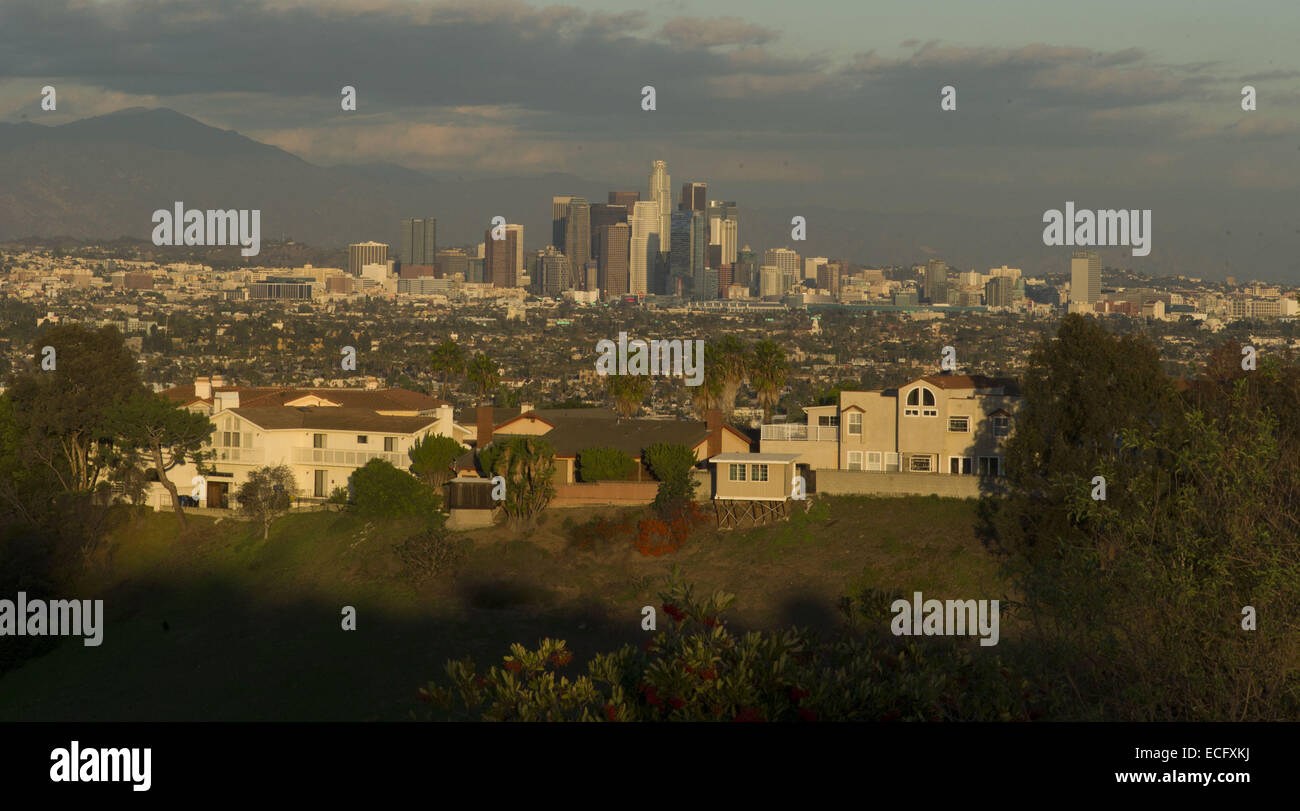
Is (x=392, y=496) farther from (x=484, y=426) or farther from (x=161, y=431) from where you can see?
(x=161, y=431)

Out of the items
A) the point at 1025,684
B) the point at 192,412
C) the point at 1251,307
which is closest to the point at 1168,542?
the point at 1025,684

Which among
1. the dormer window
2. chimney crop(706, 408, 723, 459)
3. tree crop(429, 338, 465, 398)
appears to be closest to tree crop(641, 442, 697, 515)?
chimney crop(706, 408, 723, 459)

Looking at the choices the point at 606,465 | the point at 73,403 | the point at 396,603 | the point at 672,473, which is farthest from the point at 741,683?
the point at 73,403

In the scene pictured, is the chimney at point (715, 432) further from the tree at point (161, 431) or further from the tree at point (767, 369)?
the tree at point (161, 431)

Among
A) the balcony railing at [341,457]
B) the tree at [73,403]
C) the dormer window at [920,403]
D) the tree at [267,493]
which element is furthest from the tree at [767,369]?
the tree at [73,403]

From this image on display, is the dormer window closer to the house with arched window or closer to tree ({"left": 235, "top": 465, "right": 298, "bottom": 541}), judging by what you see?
the house with arched window

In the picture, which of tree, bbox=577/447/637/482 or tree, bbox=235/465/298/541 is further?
tree, bbox=235/465/298/541
